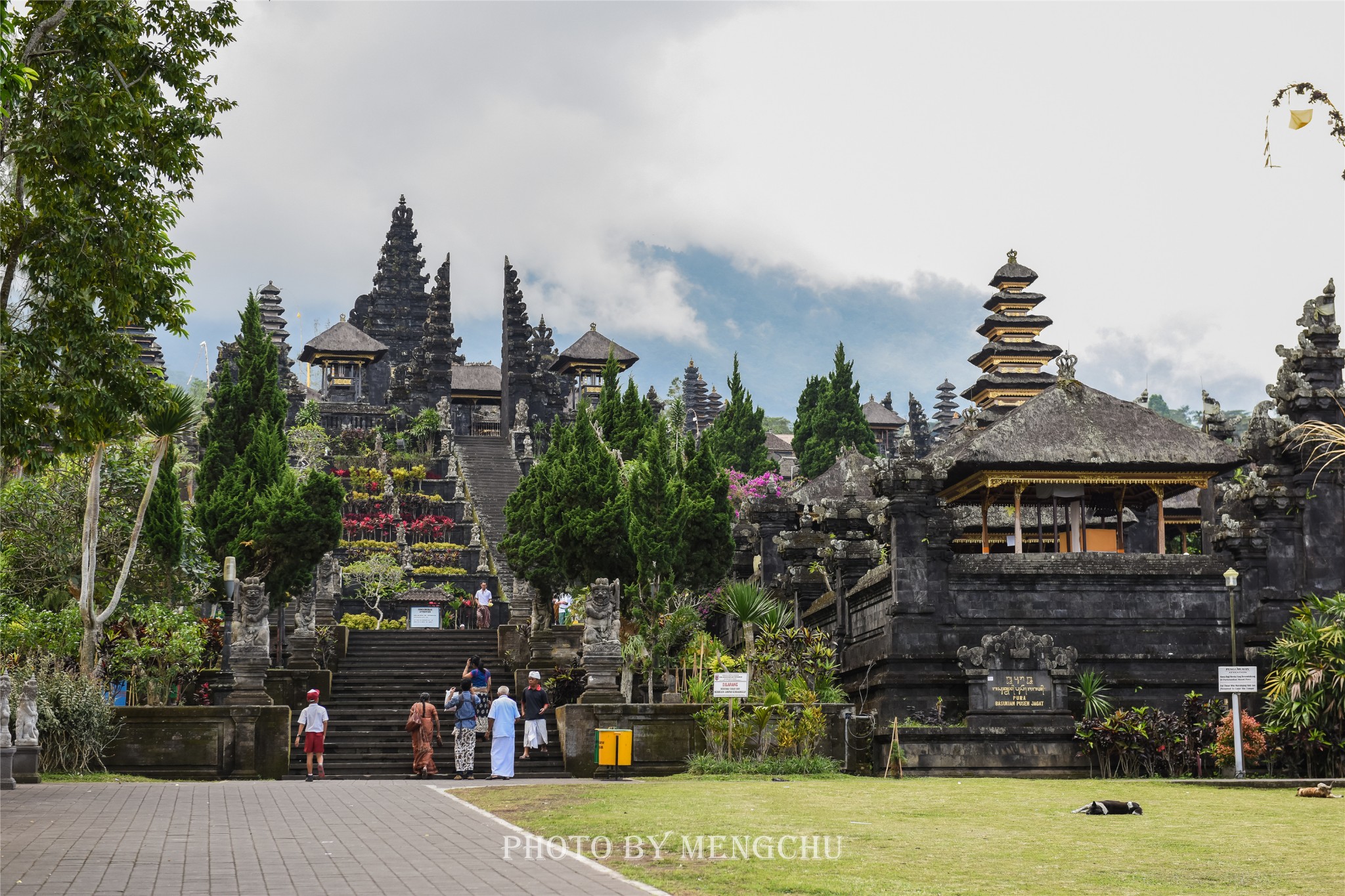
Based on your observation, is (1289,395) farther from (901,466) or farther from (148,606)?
(148,606)

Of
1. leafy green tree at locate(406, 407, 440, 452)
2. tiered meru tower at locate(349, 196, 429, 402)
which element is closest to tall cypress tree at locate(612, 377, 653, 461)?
leafy green tree at locate(406, 407, 440, 452)

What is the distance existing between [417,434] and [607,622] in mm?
42794

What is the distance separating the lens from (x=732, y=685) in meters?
22.2

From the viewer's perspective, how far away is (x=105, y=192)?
15.0 m

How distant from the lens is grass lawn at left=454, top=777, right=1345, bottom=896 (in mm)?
10516

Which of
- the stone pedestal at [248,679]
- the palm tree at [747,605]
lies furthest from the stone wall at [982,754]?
the stone pedestal at [248,679]

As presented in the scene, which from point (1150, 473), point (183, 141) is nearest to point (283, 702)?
point (183, 141)

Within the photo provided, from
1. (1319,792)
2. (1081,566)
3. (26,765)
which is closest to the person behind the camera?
(1319,792)

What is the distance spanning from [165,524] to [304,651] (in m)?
4.12

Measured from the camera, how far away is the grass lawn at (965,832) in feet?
34.5

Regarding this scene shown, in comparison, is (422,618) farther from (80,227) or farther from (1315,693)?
(80,227)

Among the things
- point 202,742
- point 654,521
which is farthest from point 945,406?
point 202,742

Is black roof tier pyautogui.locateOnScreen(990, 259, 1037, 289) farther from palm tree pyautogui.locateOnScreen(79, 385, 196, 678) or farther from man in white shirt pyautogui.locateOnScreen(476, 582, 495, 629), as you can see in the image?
palm tree pyautogui.locateOnScreen(79, 385, 196, 678)

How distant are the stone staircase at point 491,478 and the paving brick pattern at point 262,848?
1207 inches
